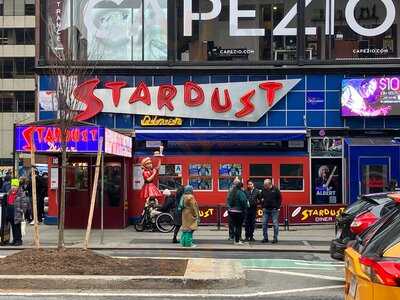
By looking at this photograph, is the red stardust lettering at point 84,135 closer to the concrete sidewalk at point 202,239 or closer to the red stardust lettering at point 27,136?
the red stardust lettering at point 27,136

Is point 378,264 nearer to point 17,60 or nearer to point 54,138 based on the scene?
point 54,138

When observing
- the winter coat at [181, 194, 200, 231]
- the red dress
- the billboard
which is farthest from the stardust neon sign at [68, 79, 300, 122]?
the winter coat at [181, 194, 200, 231]

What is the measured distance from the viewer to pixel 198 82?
82.3 ft

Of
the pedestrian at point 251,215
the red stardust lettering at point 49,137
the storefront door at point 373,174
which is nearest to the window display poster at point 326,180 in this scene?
the storefront door at point 373,174

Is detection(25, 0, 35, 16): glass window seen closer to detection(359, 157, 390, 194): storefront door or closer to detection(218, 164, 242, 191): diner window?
detection(218, 164, 242, 191): diner window

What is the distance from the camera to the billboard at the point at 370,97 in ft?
80.8

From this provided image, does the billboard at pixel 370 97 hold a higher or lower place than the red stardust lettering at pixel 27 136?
higher

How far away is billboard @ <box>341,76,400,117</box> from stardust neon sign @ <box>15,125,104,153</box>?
10238 mm

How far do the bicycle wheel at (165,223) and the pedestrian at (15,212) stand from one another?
15.2 ft

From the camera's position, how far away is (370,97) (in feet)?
81.0

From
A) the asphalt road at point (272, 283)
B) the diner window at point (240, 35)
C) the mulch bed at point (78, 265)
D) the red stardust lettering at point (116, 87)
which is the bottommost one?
the asphalt road at point (272, 283)

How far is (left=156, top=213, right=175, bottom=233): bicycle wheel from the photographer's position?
827 inches

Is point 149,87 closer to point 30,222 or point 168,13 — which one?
point 168,13

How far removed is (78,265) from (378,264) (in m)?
7.59
